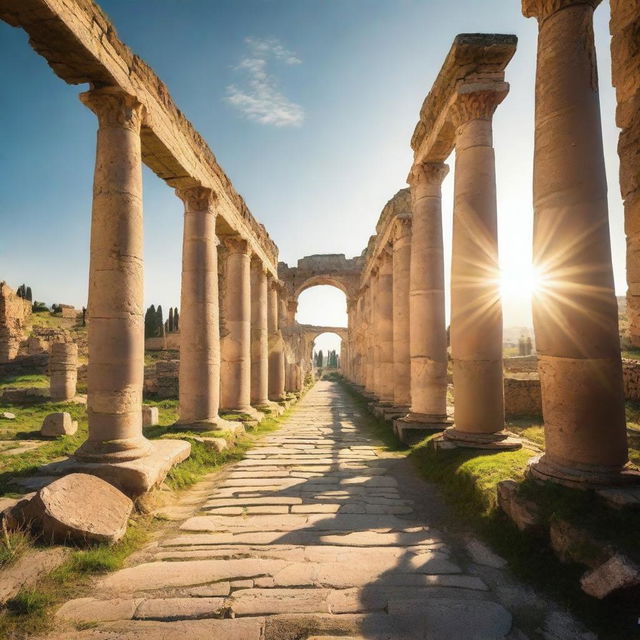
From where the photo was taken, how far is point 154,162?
9.90 m

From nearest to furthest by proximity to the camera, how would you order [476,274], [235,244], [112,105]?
[112,105]
[476,274]
[235,244]

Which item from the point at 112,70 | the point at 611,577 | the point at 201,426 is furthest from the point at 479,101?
the point at 201,426

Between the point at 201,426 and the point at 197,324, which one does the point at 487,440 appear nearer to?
the point at 201,426

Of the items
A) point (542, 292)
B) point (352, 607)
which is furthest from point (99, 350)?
point (542, 292)

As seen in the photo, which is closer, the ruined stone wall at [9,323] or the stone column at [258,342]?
the stone column at [258,342]

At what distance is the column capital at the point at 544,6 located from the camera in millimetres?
5324

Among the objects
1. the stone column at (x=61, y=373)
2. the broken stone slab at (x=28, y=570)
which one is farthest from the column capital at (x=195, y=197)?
the stone column at (x=61, y=373)

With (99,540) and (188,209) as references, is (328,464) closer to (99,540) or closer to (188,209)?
(99,540)

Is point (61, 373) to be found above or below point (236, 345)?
below

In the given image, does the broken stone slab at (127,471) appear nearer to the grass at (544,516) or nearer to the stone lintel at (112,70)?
the grass at (544,516)

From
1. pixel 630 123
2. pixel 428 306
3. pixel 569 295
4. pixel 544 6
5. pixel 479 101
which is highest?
pixel 479 101

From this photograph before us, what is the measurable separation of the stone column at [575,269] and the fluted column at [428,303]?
5.55 metres

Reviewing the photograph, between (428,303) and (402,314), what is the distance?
398 cm

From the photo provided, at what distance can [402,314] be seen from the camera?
15234 millimetres
